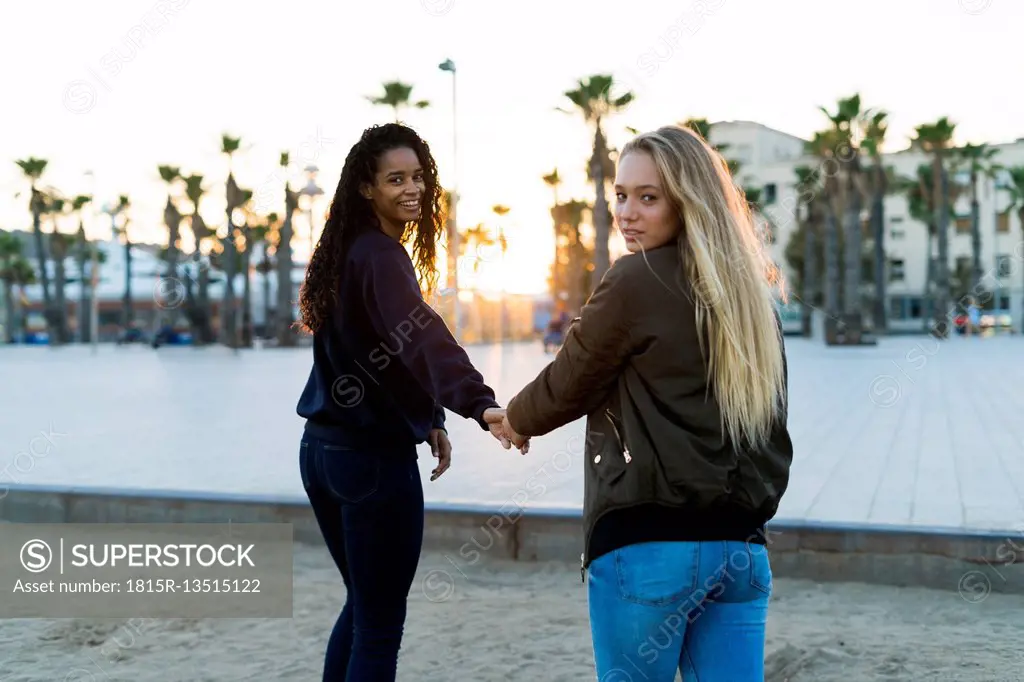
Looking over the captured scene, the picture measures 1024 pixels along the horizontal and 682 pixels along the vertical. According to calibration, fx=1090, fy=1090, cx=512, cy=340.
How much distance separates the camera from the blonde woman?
77.7 inches

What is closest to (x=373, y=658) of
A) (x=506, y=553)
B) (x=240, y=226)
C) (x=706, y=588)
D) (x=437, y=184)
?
(x=706, y=588)

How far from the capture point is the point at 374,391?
8.80 feet

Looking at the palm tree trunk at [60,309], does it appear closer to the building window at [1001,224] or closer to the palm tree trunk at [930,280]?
the palm tree trunk at [930,280]

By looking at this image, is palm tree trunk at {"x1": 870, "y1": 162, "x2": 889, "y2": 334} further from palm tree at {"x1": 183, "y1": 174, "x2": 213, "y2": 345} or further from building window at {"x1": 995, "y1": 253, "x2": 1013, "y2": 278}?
palm tree at {"x1": 183, "y1": 174, "x2": 213, "y2": 345}

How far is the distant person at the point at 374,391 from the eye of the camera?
2646mm

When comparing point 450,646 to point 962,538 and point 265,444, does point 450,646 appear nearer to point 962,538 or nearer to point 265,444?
point 962,538

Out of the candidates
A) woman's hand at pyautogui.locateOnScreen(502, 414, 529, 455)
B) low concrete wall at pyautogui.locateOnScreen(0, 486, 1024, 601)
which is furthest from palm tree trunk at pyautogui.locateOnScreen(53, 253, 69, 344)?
woman's hand at pyautogui.locateOnScreen(502, 414, 529, 455)

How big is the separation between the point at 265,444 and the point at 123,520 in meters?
3.59

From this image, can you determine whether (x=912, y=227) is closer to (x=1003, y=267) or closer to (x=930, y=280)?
(x=1003, y=267)

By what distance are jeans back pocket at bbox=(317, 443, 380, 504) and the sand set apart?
1.94 m

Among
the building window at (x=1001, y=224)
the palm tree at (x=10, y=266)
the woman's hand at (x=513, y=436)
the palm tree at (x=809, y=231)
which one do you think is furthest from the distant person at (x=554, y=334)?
the building window at (x=1001, y=224)

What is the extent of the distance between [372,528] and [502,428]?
424 millimetres

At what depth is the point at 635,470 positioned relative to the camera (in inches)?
78.0

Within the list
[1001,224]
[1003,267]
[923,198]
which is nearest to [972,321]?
[923,198]
